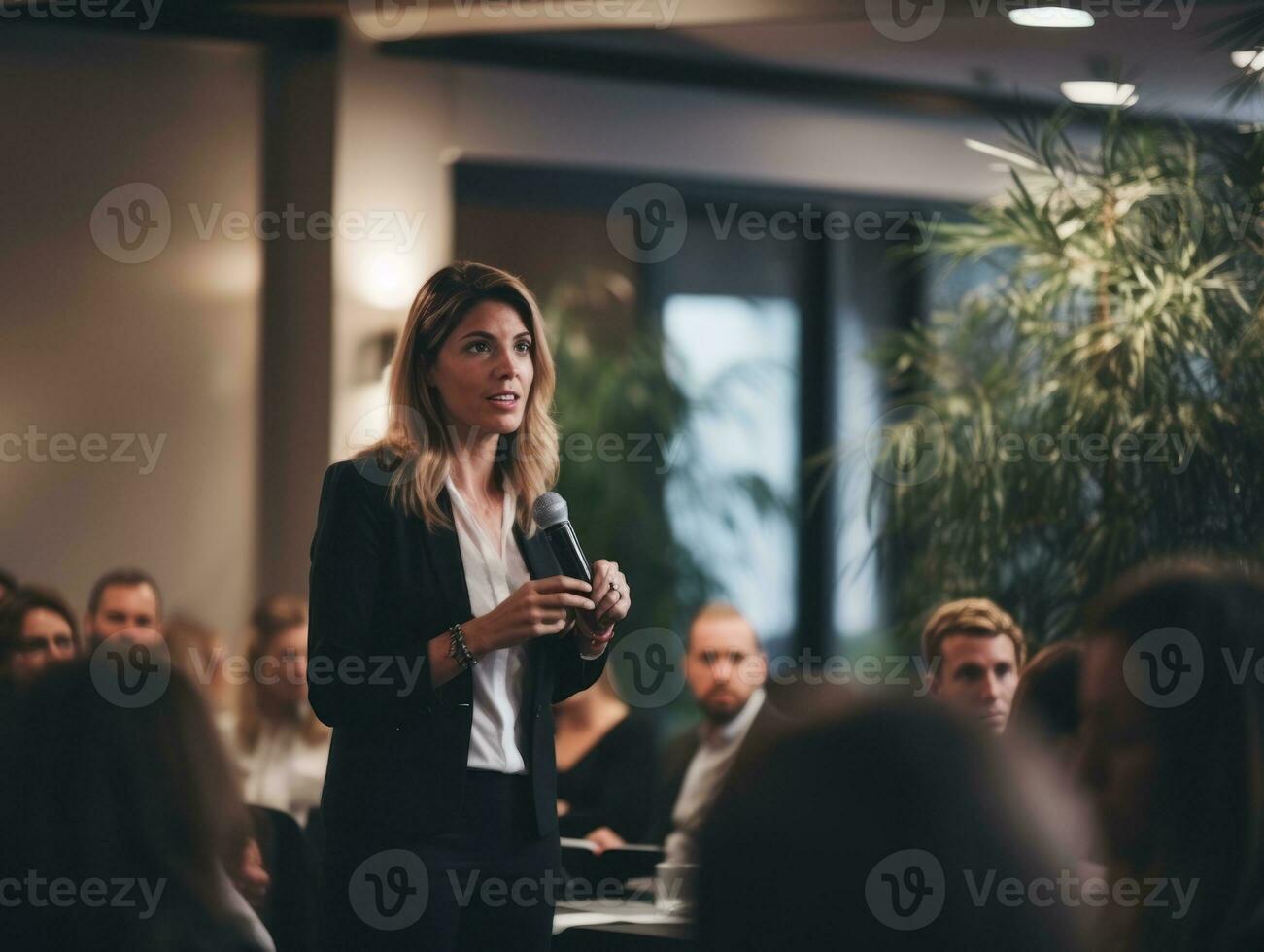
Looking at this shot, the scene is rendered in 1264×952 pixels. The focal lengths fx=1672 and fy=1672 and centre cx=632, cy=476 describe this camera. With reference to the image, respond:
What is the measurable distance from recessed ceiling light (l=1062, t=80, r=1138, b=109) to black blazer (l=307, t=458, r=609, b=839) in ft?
11.5

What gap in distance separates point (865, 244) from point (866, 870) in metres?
7.99

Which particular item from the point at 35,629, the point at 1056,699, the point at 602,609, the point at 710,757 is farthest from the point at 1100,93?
the point at 602,609

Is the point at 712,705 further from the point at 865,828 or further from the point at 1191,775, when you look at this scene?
the point at 865,828

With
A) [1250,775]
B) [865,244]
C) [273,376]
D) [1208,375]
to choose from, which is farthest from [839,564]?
[1250,775]

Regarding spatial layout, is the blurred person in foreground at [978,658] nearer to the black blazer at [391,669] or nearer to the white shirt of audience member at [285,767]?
the white shirt of audience member at [285,767]

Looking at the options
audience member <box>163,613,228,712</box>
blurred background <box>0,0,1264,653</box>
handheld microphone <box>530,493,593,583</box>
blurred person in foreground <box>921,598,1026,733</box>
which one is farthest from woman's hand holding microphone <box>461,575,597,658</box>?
audience member <box>163,613,228,712</box>

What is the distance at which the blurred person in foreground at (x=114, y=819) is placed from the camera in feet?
4.53

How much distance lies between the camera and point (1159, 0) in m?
5.66

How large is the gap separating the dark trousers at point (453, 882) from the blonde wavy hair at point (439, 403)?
40cm

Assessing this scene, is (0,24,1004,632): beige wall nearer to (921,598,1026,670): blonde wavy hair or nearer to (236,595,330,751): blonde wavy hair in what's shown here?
(236,595,330,751): blonde wavy hair

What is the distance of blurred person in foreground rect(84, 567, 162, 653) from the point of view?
4.89m

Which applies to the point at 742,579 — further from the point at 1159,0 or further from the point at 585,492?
the point at 1159,0

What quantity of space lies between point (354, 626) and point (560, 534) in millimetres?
330

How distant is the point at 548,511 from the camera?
2.41 meters
